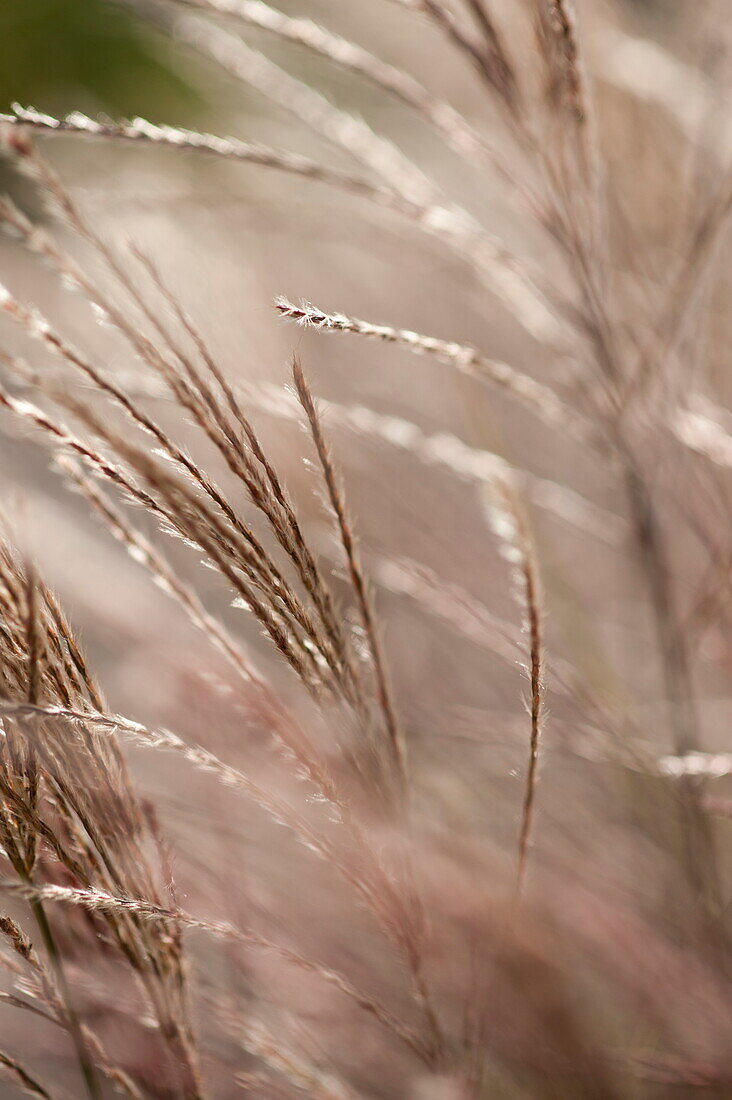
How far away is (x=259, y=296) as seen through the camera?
1.06 metres

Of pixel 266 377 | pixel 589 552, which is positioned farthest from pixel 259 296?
pixel 589 552

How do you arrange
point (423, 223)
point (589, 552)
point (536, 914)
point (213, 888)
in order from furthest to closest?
point (589, 552), point (536, 914), point (213, 888), point (423, 223)

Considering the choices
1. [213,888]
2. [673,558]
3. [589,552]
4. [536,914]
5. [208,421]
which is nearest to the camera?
[208,421]

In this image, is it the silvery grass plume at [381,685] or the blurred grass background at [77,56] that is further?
the blurred grass background at [77,56]

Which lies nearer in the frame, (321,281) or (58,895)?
(58,895)

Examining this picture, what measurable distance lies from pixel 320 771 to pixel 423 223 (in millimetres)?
272

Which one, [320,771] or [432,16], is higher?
[432,16]

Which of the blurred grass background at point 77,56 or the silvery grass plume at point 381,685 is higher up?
the blurred grass background at point 77,56

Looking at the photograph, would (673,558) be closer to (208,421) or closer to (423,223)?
(423,223)

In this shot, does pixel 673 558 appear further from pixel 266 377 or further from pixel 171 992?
pixel 171 992

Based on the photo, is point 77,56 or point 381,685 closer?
point 381,685

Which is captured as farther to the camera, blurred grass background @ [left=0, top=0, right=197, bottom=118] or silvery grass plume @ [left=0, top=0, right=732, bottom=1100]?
blurred grass background @ [left=0, top=0, right=197, bottom=118]

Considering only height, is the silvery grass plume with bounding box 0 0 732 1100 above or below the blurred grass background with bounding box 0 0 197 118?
below

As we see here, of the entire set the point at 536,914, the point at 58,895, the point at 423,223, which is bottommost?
the point at 536,914
